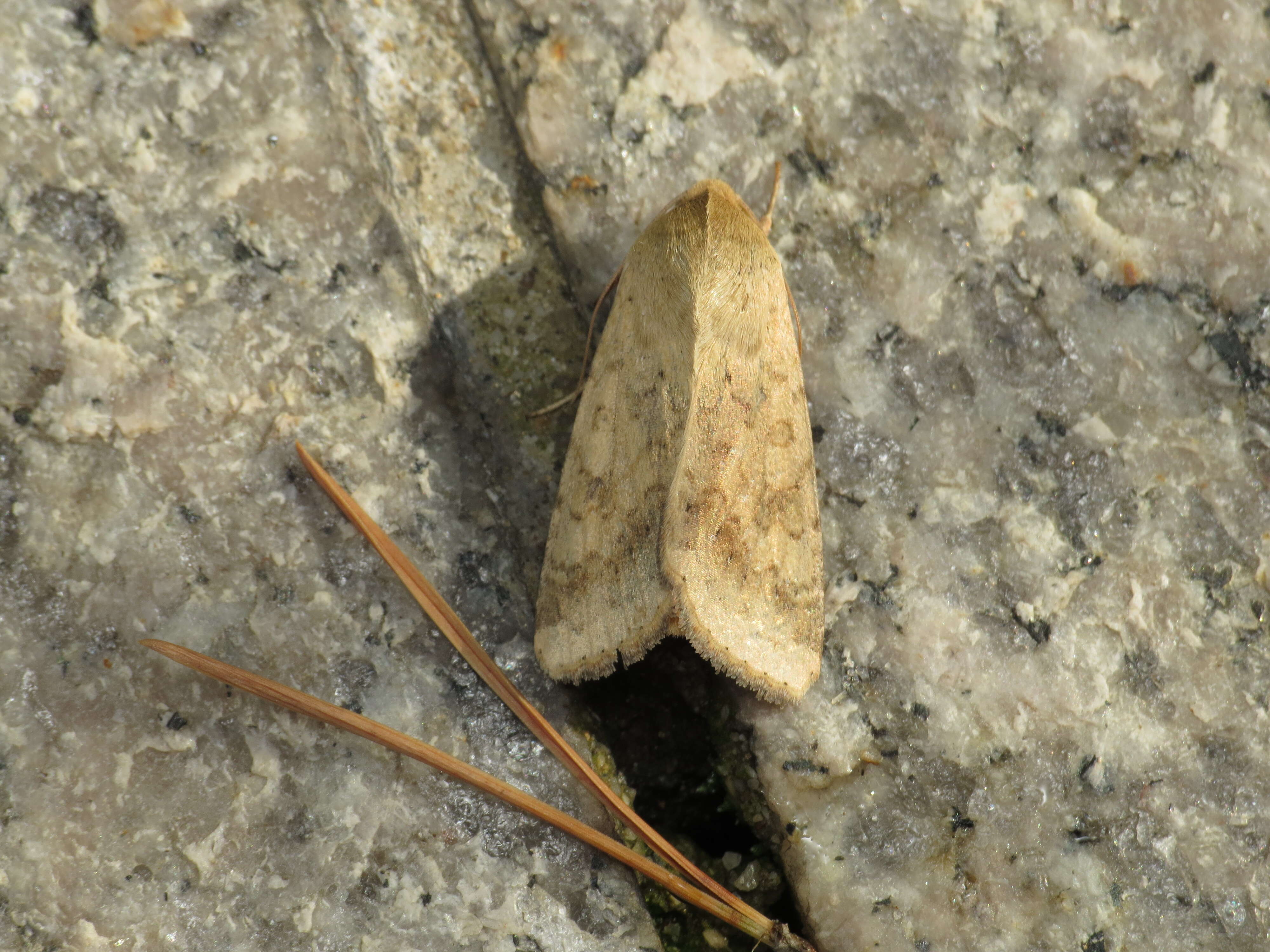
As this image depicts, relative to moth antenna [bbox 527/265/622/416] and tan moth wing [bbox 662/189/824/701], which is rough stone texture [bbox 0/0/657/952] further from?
tan moth wing [bbox 662/189/824/701]

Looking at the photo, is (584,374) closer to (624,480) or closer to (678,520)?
(624,480)

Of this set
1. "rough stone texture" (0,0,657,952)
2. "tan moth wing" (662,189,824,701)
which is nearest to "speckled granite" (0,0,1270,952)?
"rough stone texture" (0,0,657,952)

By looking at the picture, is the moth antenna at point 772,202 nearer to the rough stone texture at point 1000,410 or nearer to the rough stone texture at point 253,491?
the rough stone texture at point 1000,410

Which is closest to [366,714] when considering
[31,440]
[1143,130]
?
[31,440]

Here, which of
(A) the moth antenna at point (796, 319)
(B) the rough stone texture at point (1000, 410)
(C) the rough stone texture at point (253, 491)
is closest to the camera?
(C) the rough stone texture at point (253, 491)

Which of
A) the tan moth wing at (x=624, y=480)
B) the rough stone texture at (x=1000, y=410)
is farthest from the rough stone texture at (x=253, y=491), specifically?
the rough stone texture at (x=1000, y=410)
